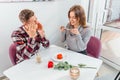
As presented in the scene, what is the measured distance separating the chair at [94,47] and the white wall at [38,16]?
763 millimetres

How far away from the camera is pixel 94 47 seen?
186 cm

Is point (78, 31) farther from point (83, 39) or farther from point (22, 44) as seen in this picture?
point (22, 44)

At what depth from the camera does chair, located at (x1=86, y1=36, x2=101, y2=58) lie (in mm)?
1818

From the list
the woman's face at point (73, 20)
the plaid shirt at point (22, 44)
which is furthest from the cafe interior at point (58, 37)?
the woman's face at point (73, 20)

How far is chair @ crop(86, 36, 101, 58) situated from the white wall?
2.50 feet

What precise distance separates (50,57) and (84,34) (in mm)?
493

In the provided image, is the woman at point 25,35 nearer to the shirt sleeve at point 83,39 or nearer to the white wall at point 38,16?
the white wall at point 38,16

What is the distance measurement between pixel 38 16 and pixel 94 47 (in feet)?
3.08


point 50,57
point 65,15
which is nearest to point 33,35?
point 50,57

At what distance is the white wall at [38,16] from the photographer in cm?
187

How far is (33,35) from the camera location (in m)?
1.64

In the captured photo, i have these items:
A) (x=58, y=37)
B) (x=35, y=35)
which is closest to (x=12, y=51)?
(x=35, y=35)

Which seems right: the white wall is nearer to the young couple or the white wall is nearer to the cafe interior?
the cafe interior

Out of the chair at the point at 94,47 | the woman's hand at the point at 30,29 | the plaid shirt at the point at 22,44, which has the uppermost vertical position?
the woman's hand at the point at 30,29
